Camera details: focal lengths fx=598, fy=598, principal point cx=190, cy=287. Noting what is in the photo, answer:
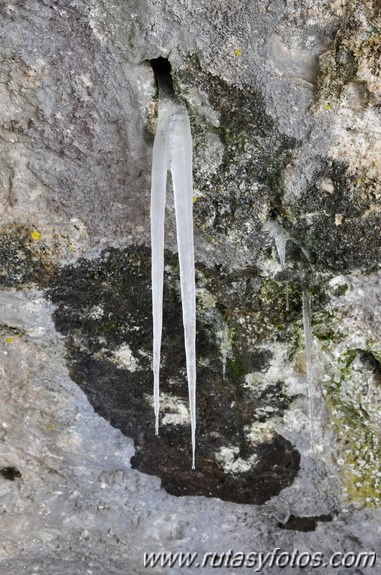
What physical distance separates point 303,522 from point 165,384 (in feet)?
3.00

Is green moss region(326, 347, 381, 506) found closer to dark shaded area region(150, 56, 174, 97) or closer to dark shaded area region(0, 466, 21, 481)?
dark shaded area region(150, 56, 174, 97)

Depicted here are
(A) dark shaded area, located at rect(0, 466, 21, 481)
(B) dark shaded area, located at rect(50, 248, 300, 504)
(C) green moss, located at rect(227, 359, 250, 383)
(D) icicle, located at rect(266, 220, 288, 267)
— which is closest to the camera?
(D) icicle, located at rect(266, 220, 288, 267)

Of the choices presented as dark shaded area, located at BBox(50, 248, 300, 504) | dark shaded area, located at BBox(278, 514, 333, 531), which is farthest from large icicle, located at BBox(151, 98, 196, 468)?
dark shaded area, located at BBox(278, 514, 333, 531)

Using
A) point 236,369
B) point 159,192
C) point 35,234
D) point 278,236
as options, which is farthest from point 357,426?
point 35,234

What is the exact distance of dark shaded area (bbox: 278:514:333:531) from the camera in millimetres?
2619

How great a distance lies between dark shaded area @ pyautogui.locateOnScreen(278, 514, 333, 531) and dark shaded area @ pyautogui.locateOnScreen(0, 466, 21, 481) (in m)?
1.18

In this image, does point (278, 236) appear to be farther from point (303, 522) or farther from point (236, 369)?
point (303, 522)

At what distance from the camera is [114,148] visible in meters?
1.89

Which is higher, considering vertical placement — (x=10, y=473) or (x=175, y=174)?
(x=175, y=174)

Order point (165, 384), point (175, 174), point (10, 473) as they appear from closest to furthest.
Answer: point (175, 174), point (165, 384), point (10, 473)

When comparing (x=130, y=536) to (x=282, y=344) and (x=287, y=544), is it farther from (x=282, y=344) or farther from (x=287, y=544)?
(x=282, y=344)

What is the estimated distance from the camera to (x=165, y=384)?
7.89ft

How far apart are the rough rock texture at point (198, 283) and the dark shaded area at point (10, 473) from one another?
0.02 m

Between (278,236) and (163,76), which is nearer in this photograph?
(163,76)
